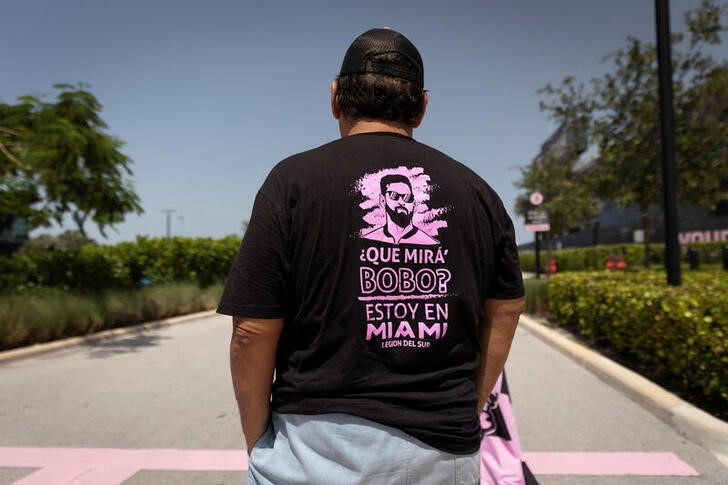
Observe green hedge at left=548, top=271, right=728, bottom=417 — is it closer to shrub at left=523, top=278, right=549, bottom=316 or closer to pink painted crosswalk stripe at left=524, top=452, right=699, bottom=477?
pink painted crosswalk stripe at left=524, top=452, right=699, bottom=477

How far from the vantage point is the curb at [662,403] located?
13.2 ft

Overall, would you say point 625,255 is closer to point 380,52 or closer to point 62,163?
point 62,163

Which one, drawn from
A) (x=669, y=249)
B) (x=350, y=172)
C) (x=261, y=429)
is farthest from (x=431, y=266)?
(x=669, y=249)

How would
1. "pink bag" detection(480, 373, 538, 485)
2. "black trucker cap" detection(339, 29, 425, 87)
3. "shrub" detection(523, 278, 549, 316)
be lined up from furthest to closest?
"shrub" detection(523, 278, 549, 316) → "pink bag" detection(480, 373, 538, 485) → "black trucker cap" detection(339, 29, 425, 87)

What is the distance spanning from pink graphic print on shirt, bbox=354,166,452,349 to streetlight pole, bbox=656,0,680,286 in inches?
270

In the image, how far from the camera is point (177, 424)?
4.89m

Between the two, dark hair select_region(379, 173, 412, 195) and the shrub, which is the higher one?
dark hair select_region(379, 173, 412, 195)

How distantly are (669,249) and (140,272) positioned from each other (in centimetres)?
1266

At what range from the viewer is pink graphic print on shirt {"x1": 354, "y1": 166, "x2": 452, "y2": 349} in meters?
1.33

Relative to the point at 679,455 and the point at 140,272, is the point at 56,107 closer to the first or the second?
the point at 140,272

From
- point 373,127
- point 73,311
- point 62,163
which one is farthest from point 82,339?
point 373,127

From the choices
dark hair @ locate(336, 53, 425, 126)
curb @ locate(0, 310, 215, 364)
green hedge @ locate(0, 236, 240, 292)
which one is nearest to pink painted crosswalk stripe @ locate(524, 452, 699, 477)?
dark hair @ locate(336, 53, 425, 126)

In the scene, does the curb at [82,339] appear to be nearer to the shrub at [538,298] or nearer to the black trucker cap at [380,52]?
the black trucker cap at [380,52]

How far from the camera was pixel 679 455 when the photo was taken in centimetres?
393
